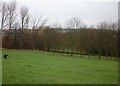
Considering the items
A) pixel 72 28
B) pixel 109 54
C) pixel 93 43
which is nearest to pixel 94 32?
pixel 93 43

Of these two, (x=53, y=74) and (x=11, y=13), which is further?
(x=11, y=13)

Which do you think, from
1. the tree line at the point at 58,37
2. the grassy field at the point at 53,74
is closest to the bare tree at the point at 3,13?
the tree line at the point at 58,37

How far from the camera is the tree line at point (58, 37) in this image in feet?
159

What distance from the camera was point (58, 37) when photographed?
59.6m

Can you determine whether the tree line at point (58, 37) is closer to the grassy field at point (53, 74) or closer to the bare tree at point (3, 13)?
the bare tree at point (3, 13)

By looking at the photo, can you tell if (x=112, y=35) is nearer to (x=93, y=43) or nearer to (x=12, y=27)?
(x=93, y=43)

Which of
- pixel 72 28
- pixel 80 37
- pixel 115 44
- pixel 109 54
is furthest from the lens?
pixel 72 28

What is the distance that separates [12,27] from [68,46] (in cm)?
1499

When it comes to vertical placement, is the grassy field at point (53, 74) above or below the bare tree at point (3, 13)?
below

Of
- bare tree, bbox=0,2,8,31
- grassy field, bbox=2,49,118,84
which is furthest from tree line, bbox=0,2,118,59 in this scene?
grassy field, bbox=2,49,118,84

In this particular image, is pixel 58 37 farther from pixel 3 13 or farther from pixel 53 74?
pixel 53 74

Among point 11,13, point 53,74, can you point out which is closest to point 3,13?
point 11,13

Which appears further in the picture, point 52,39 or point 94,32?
point 52,39

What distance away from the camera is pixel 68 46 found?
56.4 m
